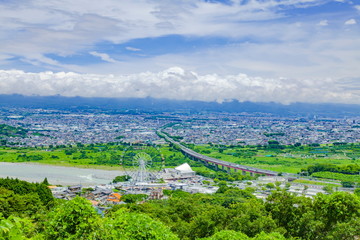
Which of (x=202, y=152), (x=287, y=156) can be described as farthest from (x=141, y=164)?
(x=287, y=156)

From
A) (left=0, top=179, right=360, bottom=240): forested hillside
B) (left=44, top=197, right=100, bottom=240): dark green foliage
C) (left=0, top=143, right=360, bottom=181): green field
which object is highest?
(left=44, top=197, right=100, bottom=240): dark green foliage

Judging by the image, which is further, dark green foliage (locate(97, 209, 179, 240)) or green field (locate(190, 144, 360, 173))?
green field (locate(190, 144, 360, 173))

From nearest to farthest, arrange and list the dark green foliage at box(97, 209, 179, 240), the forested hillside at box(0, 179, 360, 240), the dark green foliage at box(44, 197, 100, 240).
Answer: the dark green foliage at box(44, 197, 100, 240) < the forested hillside at box(0, 179, 360, 240) < the dark green foliage at box(97, 209, 179, 240)

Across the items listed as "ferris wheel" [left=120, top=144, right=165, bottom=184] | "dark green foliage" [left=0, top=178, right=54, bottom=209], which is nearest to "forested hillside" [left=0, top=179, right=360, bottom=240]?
"dark green foliage" [left=0, top=178, right=54, bottom=209]

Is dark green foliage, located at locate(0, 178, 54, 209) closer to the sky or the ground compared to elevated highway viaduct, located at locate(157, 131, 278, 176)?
closer to the sky

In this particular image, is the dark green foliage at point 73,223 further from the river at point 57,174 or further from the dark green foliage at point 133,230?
the river at point 57,174

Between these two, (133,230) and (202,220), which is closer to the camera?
(133,230)

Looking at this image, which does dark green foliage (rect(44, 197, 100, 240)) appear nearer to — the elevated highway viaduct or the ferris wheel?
the ferris wheel

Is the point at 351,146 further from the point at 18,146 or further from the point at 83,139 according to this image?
the point at 18,146

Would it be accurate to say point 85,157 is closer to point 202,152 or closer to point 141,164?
point 141,164
